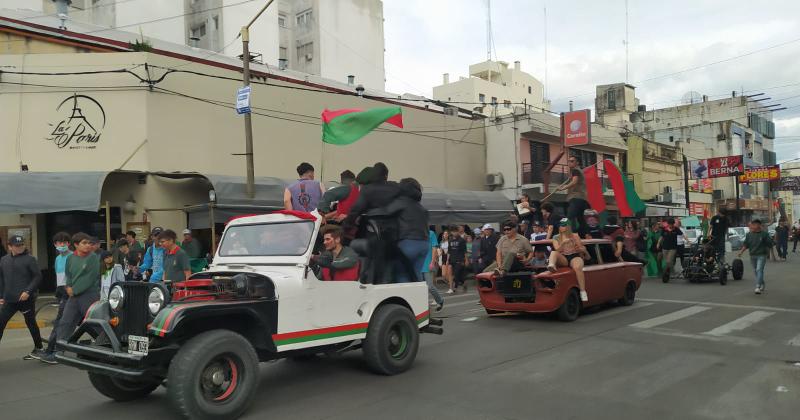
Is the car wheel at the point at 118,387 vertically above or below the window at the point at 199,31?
below

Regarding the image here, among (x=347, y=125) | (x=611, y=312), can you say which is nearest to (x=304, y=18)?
(x=347, y=125)

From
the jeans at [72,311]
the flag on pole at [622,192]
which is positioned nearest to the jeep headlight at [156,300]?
the jeans at [72,311]

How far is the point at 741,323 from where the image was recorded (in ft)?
30.1

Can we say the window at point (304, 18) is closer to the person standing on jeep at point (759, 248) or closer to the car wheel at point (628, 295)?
the person standing on jeep at point (759, 248)

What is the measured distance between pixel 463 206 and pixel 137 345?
726 inches

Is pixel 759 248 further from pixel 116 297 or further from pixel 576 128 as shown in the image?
pixel 576 128

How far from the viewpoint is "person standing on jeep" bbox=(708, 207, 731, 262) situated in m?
15.5

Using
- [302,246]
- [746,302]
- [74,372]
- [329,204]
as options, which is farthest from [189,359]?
[746,302]

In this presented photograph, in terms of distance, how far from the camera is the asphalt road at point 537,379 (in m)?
5.12

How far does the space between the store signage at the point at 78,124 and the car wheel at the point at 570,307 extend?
13577mm

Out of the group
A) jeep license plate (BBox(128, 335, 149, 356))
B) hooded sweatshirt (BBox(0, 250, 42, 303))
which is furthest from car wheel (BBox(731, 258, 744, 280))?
hooded sweatshirt (BBox(0, 250, 42, 303))

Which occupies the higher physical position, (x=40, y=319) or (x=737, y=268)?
(x=737, y=268)

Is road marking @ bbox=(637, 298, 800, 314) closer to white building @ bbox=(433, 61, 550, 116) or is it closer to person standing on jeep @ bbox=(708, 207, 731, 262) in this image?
person standing on jeep @ bbox=(708, 207, 731, 262)

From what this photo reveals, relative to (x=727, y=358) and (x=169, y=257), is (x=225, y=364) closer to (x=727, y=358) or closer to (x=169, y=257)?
(x=169, y=257)
